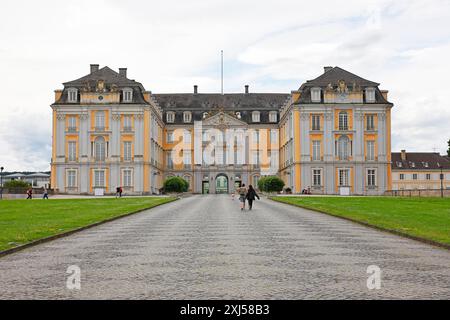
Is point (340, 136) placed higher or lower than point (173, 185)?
higher

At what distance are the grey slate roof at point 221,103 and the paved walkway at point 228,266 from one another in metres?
81.5

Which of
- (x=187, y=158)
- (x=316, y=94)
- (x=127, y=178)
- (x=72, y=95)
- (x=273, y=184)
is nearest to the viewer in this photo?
(x=273, y=184)

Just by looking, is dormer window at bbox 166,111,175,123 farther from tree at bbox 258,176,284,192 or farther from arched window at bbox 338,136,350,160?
arched window at bbox 338,136,350,160

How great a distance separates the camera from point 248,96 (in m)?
105

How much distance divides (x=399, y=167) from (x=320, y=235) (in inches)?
4079

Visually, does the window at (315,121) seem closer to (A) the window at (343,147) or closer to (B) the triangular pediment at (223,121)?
(A) the window at (343,147)

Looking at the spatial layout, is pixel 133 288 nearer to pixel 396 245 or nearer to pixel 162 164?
pixel 396 245

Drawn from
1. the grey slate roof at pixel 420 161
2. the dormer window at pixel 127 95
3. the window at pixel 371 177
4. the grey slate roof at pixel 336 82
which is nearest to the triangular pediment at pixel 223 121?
the grey slate roof at pixel 336 82

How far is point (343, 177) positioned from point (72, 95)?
3456 cm

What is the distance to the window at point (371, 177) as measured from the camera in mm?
80438

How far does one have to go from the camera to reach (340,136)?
265ft

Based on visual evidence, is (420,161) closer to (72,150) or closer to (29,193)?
(72,150)

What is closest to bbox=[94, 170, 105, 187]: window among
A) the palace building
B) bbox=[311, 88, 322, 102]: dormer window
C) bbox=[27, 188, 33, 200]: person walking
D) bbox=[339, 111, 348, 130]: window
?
the palace building

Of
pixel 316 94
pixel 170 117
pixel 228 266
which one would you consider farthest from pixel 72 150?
A: pixel 228 266
